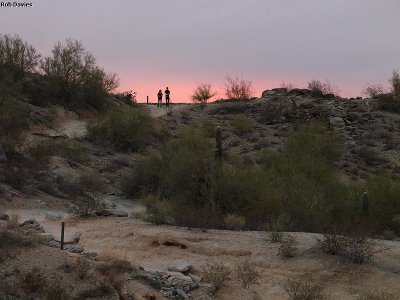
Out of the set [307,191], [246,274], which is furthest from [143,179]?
[246,274]

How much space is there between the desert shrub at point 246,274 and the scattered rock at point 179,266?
1.01m

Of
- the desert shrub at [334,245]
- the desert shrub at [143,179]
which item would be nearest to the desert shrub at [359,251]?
the desert shrub at [334,245]

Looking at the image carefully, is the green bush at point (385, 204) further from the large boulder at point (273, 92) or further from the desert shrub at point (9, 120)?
the large boulder at point (273, 92)

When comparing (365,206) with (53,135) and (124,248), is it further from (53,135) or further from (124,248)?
(53,135)

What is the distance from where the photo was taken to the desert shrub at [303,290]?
29.5ft

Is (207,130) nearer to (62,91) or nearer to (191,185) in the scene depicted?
(62,91)

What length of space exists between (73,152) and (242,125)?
18.3 m

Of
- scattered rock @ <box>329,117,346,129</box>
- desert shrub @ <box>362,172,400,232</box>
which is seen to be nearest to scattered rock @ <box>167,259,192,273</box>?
desert shrub @ <box>362,172,400,232</box>

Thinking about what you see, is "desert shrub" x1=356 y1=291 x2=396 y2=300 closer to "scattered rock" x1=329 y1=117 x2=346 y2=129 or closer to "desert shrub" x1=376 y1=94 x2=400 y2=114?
"scattered rock" x1=329 y1=117 x2=346 y2=129

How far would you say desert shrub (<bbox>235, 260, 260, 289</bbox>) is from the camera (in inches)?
399

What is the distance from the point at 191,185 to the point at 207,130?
2161 cm

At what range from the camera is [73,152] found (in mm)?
28766

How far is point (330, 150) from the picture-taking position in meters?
36.1

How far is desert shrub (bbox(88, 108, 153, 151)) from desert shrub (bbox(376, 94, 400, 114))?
24.3 m
